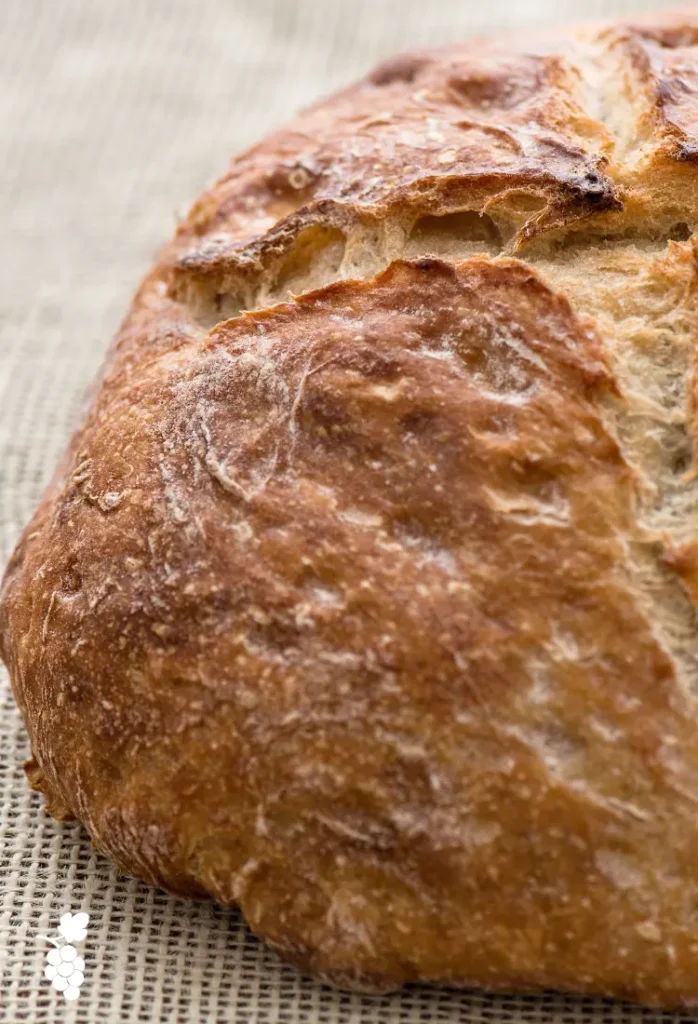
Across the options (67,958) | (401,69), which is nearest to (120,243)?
(401,69)

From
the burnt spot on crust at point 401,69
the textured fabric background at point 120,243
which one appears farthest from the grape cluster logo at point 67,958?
the burnt spot on crust at point 401,69

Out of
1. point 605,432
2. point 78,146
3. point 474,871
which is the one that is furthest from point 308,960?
point 78,146

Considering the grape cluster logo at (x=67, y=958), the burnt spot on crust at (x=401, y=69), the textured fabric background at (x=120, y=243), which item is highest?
the burnt spot on crust at (x=401, y=69)

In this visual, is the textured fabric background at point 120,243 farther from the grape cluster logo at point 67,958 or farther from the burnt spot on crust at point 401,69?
the burnt spot on crust at point 401,69

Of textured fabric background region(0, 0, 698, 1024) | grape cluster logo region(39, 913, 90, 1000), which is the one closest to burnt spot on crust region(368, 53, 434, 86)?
textured fabric background region(0, 0, 698, 1024)

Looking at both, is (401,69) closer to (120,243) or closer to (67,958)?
(120,243)

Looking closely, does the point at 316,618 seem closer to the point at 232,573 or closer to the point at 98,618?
the point at 232,573
